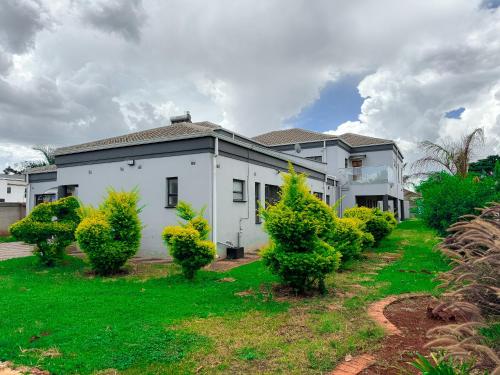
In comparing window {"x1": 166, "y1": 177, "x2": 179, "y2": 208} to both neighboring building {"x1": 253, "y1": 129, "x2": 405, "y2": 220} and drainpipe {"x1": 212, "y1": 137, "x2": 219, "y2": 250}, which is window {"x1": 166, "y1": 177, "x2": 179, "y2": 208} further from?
neighboring building {"x1": 253, "y1": 129, "x2": 405, "y2": 220}

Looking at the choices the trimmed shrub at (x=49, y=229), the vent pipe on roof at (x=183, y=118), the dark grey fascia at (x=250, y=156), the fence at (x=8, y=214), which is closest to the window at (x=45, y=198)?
the fence at (x=8, y=214)

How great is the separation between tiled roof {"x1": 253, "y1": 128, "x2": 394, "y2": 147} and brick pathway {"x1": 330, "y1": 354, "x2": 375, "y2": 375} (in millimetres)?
24282

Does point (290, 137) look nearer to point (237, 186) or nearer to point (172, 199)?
point (237, 186)

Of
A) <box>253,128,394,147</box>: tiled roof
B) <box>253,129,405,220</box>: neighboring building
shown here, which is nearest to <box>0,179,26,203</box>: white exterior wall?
<box>253,128,394,147</box>: tiled roof

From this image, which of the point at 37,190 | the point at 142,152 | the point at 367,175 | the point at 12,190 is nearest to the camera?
the point at 142,152

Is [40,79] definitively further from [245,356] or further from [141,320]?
[245,356]

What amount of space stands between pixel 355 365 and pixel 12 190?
49095mm

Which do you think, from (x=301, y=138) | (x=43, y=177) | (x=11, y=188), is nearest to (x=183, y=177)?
(x=43, y=177)

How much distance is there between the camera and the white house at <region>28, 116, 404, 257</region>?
11.6 metres

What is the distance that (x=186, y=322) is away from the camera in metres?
5.24

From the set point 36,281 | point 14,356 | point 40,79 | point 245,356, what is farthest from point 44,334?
point 40,79

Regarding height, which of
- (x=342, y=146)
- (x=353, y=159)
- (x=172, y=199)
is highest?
(x=342, y=146)

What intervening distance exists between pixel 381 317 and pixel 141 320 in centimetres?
373

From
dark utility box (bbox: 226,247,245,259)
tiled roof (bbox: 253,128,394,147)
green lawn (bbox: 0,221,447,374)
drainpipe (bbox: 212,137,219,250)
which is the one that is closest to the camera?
green lawn (bbox: 0,221,447,374)
